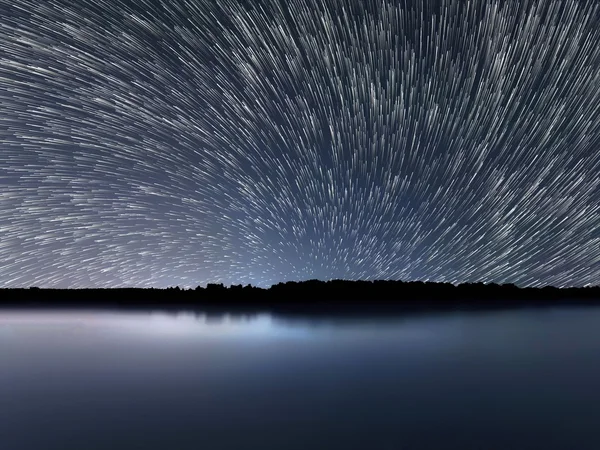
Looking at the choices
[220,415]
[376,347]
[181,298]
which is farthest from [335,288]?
[220,415]

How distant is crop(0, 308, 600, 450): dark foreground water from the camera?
11.6m

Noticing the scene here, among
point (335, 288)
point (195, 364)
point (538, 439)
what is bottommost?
point (538, 439)

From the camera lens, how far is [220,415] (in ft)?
46.2

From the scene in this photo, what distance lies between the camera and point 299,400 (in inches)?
653

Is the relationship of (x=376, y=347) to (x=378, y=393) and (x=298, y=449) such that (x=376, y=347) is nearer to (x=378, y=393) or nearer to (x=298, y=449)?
(x=378, y=393)

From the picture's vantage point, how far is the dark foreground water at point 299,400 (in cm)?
1159

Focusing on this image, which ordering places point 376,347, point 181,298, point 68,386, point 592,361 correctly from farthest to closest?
1. point 181,298
2. point 376,347
3. point 592,361
4. point 68,386

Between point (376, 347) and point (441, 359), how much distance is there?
7.22m

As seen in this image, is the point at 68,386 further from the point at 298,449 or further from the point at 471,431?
the point at 471,431

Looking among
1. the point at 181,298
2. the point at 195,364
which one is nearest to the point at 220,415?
the point at 195,364

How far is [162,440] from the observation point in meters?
11.3

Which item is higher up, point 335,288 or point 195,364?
point 335,288

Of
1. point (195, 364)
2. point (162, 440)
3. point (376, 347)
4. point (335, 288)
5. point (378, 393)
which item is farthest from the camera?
point (335, 288)

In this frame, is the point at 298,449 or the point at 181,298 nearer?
the point at 298,449
